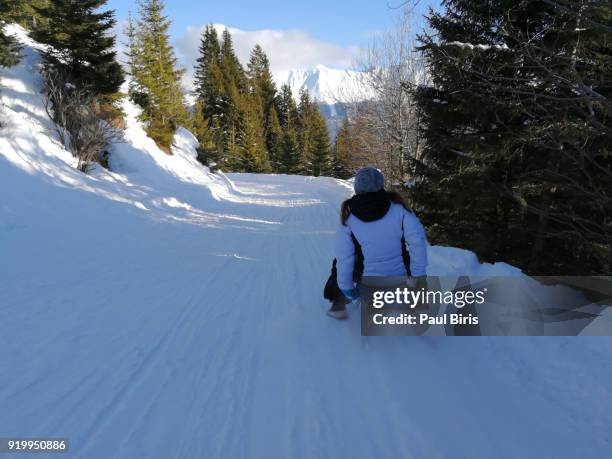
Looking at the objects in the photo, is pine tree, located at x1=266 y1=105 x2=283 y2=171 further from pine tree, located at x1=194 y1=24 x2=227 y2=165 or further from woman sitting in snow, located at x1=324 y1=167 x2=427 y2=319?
woman sitting in snow, located at x1=324 y1=167 x2=427 y2=319

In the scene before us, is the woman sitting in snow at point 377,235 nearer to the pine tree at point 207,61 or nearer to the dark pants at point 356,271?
the dark pants at point 356,271

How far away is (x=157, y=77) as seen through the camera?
2520 cm

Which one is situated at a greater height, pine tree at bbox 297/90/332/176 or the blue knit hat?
pine tree at bbox 297/90/332/176

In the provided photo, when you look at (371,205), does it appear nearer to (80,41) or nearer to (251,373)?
(251,373)

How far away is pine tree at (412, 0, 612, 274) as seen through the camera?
5.06 metres

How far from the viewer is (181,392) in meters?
2.92

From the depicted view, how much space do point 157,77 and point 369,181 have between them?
2723 centimetres

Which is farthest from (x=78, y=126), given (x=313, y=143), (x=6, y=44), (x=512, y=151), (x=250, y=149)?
(x=313, y=143)

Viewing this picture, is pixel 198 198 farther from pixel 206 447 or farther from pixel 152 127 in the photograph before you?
pixel 206 447

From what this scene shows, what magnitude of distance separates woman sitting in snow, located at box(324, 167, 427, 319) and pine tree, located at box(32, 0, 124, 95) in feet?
49.4

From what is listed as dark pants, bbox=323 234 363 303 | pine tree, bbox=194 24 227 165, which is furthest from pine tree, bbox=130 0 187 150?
dark pants, bbox=323 234 363 303

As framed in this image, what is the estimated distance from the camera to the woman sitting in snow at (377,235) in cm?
315

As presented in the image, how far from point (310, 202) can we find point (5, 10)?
13.6 metres

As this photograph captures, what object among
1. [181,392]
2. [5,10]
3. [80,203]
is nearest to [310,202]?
[80,203]
